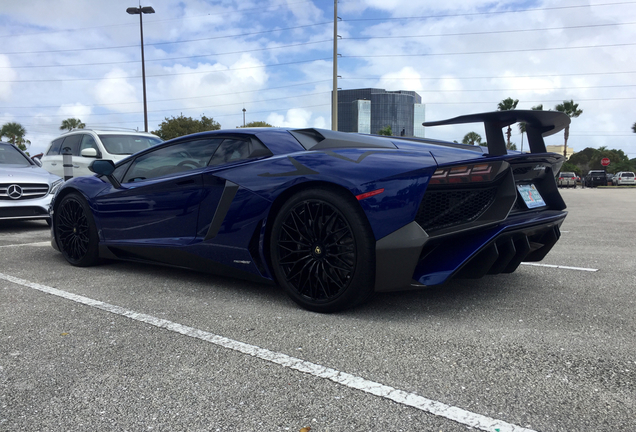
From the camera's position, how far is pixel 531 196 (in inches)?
133

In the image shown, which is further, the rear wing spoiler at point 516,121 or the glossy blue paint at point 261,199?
the rear wing spoiler at point 516,121

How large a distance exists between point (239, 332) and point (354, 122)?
157 ft

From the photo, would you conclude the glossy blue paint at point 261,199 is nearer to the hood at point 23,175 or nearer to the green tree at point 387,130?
the hood at point 23,175

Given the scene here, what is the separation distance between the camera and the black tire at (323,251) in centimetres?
287

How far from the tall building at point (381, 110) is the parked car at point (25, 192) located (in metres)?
40.7

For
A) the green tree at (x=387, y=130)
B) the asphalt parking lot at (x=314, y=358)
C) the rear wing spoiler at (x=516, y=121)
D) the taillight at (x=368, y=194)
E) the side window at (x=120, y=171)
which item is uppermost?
the green tree at (x=387, y=130)

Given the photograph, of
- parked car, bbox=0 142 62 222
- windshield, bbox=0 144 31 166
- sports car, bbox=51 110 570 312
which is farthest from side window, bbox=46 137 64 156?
sports car, bbox=51 110 570 312

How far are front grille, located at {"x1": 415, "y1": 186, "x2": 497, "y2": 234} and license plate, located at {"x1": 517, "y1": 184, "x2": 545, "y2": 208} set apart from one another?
1.44 feet

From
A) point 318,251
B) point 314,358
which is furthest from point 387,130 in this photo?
point 314,358

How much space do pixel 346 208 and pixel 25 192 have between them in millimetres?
6422

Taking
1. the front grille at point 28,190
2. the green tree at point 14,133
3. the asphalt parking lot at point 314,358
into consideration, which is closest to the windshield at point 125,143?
the front grille at point 28,190

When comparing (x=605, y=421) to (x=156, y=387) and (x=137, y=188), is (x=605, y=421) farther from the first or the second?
(x=137, y=188)

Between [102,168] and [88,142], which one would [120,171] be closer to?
[102,168]

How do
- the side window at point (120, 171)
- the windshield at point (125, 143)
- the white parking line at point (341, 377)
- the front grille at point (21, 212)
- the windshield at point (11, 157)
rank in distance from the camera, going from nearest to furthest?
the white parking line at point (341, 377) → the side window at point (120, 171) → the front grille at point (21, 212) → the windshield at point (11, 157) → the windshield at point (125, 143)
